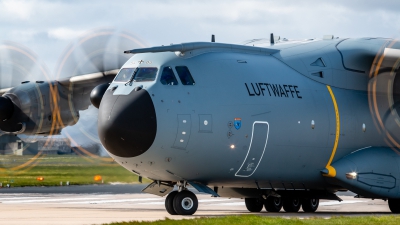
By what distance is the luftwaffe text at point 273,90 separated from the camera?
20.6 m

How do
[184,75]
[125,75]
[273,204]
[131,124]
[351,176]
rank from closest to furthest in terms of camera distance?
[131,124] < [184,75] < [125,75] < [351,176] < [273,204]

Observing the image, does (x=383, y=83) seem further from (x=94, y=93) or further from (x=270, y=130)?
(x=94, y=93)

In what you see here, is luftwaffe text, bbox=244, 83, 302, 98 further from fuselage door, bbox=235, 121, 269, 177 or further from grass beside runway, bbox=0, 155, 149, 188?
grass beside runway, bbox=0, 155, 149, 188

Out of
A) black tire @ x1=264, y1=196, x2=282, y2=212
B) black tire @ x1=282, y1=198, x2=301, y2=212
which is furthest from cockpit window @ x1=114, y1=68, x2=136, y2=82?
black tire @ x1=282, y1=198, x2=301, y2=212

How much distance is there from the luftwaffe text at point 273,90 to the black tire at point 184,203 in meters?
2.92

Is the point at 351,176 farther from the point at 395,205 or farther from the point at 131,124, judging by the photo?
the point at 131,124

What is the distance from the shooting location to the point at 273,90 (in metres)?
21.1

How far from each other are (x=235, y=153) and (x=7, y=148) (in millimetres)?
43165

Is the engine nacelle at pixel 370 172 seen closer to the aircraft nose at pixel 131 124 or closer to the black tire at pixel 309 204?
the black tire at pixel 309 204

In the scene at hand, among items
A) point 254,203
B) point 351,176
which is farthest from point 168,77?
point 254,203

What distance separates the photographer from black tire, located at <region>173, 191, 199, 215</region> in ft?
65.4

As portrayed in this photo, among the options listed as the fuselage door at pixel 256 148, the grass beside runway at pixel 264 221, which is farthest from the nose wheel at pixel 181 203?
the grass beside runway at pixel 264 221

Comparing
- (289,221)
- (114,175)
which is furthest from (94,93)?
(114,175)

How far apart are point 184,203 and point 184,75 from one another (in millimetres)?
3054
